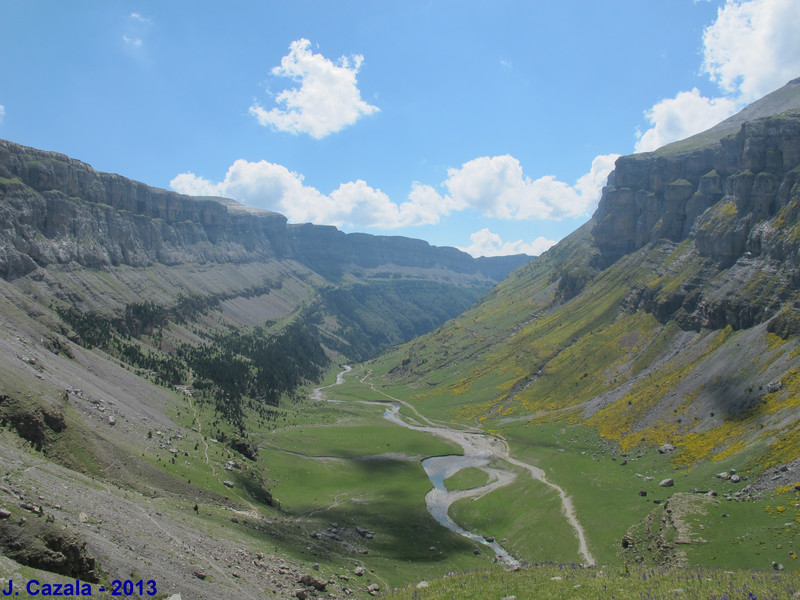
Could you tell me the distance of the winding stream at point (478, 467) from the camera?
75.6 m

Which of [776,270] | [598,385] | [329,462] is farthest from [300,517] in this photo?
[776,270]

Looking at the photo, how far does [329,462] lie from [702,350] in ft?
325

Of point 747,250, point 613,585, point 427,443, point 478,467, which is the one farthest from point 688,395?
point 613,585

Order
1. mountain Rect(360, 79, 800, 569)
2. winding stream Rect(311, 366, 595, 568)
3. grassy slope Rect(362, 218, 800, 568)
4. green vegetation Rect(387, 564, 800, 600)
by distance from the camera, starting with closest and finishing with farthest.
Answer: green vegetation Rect(387, 564, 800, 600), mountain Rect(360, 79, 800, 569), grassy slope Rect(362, 218, 800, 568), winding stream Rect(311, 366, 595, 568)

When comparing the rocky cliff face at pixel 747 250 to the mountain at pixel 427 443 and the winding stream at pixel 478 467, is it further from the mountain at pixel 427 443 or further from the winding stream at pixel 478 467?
the winding stream at pixel 478 467

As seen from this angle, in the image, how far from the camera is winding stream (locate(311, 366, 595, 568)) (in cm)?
7556

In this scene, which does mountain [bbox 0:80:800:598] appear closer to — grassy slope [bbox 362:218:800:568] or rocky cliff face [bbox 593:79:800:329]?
grassy slope [bbox 362:218:800:568]

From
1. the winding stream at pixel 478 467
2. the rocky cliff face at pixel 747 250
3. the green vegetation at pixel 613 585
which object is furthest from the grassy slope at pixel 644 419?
the green vegetation at pixel 613 585

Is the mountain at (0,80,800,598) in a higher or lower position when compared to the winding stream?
higher

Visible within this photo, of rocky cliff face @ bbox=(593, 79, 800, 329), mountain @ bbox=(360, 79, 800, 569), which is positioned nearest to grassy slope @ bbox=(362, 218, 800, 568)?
mountain @ bbox=(360, 79, 800, 569)

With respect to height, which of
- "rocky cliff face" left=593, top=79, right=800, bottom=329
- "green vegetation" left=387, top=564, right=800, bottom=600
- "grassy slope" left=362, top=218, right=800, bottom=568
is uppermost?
"rocky cliff face" left=593, top=79, right=800, bottom=329

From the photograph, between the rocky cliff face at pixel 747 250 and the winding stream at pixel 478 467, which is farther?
the rocky cliff face at pixel 747 250

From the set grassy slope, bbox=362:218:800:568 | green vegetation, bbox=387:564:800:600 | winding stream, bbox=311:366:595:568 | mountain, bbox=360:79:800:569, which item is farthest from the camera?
winding stream, bbox=311:366:595:568

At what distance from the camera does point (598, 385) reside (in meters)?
146
